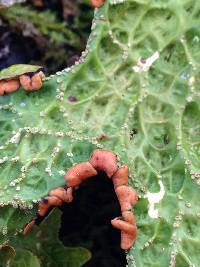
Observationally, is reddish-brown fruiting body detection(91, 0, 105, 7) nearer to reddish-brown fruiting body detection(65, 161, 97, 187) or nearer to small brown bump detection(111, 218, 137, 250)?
reddish-brown fruiting body detection(65, 161, 97, 187)

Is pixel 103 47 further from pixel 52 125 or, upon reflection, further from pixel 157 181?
pixel 157 181

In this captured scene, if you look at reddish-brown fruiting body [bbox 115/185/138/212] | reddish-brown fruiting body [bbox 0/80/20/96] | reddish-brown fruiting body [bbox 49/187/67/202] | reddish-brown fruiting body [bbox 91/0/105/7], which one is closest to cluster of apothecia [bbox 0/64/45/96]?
reddish-brown fruiting body [bbox 0/80/20/96]

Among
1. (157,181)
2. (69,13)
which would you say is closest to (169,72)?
(157,181)

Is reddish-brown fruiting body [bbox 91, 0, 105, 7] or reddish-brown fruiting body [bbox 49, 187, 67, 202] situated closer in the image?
reddish-brown fruiting body [bbox 49, 187, 67, 202]

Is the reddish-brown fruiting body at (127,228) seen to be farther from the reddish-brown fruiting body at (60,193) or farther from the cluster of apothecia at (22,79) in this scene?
the cluster of apothecia at (22,79)

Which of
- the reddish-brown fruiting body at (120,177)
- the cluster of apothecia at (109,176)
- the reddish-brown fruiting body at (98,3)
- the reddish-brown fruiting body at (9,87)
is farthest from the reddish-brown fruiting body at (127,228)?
the reddish-brown fruiting body at (98,3)
